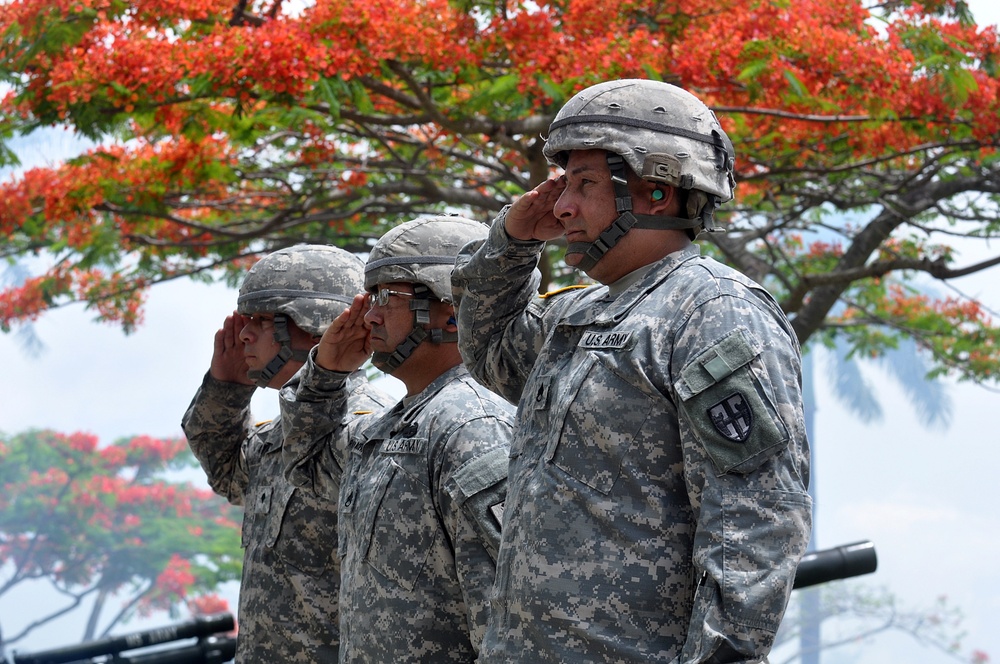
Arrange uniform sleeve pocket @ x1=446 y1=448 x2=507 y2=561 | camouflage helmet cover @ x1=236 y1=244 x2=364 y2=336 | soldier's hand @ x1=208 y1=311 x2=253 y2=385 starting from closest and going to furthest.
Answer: uniform sleeve pocket @ x1=446 y1=448 x2=507 y2=561 < camouflage helmet cover @ x1=236 y1=244 x2=364 y2=336 < soldier's hand @ x1=208 y1=311 x2=253 y2=385

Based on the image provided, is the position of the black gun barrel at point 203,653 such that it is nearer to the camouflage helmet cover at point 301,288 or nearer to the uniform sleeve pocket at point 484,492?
the camouflage helmet cover at point 301,288

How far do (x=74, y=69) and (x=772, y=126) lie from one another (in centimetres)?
501

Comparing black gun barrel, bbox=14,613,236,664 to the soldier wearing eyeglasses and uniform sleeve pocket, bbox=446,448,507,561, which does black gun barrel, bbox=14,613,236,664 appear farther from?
uniform sleeve pocket, bbox=446,448,507,561

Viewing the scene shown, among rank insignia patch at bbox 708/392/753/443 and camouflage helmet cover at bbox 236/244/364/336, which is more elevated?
camouflage helmet cover at bbox 236/244/364/336

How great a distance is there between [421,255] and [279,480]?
1.26 metres

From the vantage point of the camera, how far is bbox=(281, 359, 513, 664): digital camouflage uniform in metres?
3.42

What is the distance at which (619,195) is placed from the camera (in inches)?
110

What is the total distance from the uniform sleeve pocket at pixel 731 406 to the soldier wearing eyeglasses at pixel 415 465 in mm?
1071

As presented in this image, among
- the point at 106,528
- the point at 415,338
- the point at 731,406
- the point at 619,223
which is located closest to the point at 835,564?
the point at 415,338

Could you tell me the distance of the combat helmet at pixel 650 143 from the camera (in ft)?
8.96

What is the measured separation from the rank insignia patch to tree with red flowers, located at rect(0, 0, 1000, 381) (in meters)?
5.54

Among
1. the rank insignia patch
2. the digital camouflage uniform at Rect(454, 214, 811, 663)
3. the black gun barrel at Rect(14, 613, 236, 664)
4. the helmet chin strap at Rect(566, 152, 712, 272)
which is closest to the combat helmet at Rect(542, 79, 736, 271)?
the helmet chin strap at Rect(566, 152, 712, 272)

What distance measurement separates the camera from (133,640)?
4844 millimetres

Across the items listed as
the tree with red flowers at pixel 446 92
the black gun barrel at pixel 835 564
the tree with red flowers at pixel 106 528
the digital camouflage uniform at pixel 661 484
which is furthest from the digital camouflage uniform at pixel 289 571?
the tree with red flowers at pixel 106 528
